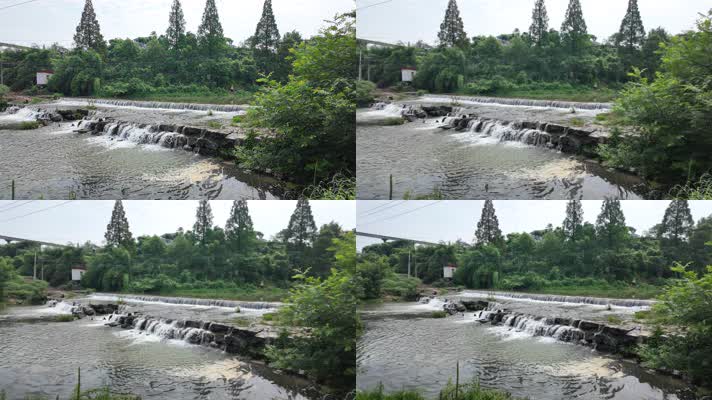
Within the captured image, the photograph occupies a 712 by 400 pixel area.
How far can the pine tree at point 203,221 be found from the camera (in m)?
5.30

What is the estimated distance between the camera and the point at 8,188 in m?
5.16

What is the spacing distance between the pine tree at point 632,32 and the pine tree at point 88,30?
4231 mm

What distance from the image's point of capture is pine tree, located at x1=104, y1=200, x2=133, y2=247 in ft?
17.4

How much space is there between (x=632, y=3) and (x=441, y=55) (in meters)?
1.54

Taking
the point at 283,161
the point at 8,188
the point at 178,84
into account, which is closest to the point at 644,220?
the point at 283,161

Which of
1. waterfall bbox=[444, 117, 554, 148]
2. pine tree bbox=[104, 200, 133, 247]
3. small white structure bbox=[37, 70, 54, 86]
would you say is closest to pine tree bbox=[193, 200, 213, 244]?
pine tree bbox=[104, 200, 133, 247]

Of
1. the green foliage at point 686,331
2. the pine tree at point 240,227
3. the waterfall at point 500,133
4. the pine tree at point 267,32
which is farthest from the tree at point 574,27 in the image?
the pine tree at point 240,227

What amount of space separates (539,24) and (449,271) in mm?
2200

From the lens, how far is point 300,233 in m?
5.39

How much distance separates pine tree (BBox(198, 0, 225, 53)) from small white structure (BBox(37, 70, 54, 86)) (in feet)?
4.44

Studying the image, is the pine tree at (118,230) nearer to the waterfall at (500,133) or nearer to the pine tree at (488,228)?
the waterfall at (500,133)

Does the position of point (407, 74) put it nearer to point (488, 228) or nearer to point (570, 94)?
point (570, 94)

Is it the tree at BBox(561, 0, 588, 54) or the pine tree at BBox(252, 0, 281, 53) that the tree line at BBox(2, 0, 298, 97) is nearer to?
the pine tree at BBox(252, 0, 281, 53)

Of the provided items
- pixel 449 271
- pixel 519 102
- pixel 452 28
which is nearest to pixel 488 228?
pixel 449 271
